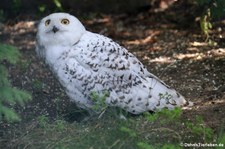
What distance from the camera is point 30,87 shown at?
644 cm

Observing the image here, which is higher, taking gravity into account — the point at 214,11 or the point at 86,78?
the point at 214,11

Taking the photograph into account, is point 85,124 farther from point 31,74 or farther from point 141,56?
point 141,56

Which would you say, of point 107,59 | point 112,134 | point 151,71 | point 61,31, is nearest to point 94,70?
point 107,59

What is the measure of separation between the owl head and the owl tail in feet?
2.74

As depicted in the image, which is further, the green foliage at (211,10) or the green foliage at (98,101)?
the green foliage at (211,10)

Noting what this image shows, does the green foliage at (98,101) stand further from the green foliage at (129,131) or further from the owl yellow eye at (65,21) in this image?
the owl yellow eye at (65,21)

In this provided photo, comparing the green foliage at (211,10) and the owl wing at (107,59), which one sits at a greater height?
the green foliage at (211,10)

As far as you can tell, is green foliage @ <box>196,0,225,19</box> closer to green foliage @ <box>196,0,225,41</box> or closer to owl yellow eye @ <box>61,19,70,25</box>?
green foliage @ <box>196,0,225,41</box>

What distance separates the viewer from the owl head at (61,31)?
5191mm

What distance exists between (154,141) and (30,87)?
2400mm

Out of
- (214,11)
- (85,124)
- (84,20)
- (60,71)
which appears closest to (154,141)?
(85,124)

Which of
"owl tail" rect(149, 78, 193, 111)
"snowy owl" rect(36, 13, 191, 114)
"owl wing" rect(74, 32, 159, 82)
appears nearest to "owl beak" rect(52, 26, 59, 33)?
"snowy owl" rect(36, 13, 191, 114)

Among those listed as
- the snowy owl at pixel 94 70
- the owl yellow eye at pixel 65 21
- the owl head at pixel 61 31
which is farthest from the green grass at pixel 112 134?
the owl yellow eye at pixel 65 21

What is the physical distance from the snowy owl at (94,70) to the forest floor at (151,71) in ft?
0.64
